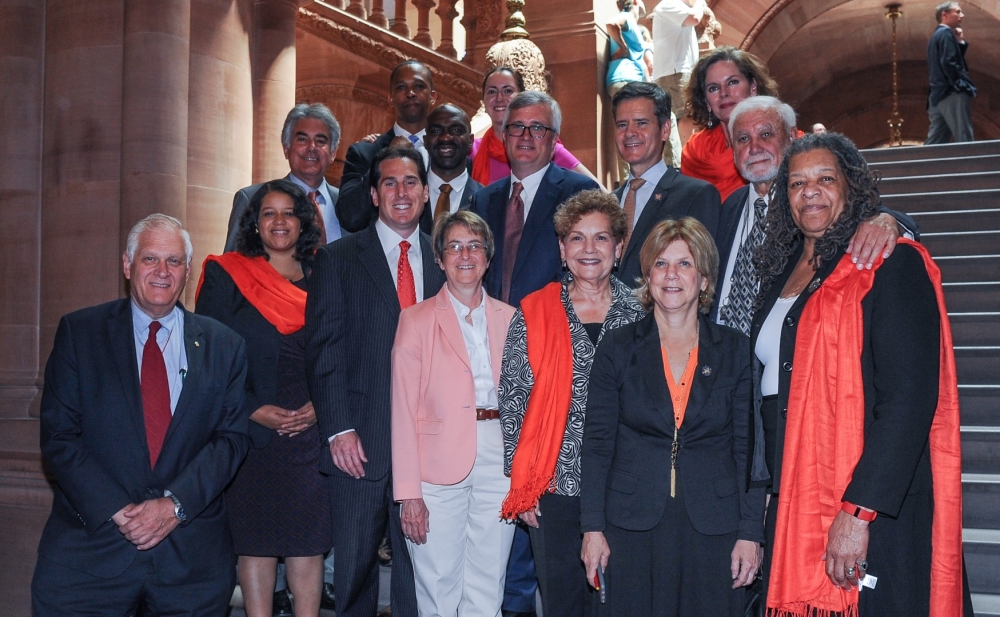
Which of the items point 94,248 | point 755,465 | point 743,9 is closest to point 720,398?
point 755,465

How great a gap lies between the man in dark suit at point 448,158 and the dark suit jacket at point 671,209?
3.06ft

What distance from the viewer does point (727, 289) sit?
11.6ft

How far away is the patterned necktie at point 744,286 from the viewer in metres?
3.26

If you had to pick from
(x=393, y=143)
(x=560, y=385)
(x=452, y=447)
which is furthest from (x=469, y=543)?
(x=393, y=143)

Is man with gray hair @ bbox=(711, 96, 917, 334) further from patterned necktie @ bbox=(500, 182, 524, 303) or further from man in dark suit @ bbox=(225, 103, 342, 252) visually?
man in dark suit @ bbox=(225, 103, 342, 252)

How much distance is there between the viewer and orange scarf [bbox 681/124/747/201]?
4258 millimetres

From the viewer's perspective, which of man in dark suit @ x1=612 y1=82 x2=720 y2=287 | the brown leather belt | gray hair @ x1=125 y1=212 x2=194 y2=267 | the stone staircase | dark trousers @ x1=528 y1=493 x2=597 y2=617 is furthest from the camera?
the stone staircase

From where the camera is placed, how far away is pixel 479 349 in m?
3.52

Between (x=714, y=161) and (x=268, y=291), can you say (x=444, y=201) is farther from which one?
(x=714, y=161)

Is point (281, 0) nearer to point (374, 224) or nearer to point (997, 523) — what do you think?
point (374, 224)

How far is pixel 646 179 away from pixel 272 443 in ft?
5.99

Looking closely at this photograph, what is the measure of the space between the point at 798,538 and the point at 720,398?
1.61 ft

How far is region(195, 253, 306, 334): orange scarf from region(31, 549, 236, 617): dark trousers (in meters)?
1.07

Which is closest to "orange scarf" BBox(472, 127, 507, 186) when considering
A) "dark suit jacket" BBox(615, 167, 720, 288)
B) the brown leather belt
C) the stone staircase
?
"dark suit jacket" BBox(615, 167, 720, 288)
